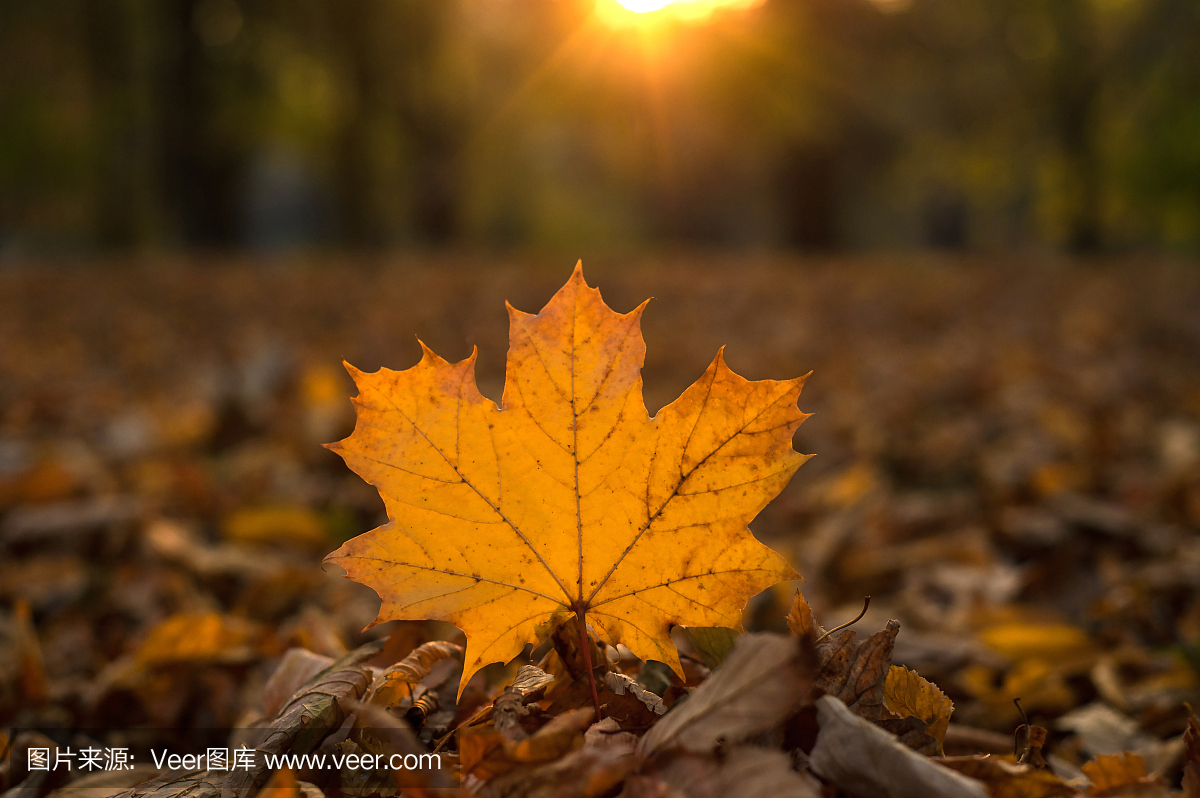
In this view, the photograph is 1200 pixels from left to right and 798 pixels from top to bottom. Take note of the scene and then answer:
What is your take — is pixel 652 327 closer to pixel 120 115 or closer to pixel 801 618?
pixel 801 618

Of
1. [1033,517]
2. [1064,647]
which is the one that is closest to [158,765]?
[1064,647]

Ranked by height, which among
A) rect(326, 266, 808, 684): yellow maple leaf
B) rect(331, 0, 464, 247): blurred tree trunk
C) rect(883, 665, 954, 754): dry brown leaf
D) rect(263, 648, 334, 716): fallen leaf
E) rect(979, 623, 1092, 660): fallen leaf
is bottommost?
rect(979, 623, 1092, 660): fallen leaf

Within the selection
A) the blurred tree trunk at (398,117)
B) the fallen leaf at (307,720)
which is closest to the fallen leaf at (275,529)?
the fallen leaf at (307,720)

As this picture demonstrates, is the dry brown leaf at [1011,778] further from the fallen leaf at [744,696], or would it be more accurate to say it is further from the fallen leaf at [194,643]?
the fallen leaf at [194,643]

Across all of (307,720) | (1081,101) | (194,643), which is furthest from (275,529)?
(1081,101)

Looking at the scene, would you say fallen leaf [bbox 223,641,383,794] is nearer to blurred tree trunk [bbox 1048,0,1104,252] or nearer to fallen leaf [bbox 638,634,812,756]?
fallen leaf [bbox 638,634,812,756]

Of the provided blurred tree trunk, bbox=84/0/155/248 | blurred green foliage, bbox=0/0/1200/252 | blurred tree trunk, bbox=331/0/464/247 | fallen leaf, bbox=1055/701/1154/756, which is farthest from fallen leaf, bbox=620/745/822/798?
blurred tree trunk, bbox=331/0/464/247
